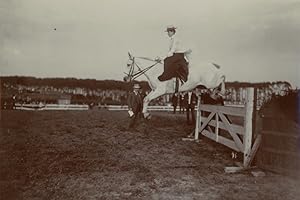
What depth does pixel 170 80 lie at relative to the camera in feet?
11.7

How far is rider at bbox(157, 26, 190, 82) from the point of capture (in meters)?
2.61

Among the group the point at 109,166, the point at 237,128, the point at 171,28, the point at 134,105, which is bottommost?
the point at 109,166

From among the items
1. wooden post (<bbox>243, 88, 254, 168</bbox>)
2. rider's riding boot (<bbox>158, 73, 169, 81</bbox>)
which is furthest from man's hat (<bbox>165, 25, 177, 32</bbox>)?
rider's riding boot (<bbox>158, 73, 169, 81</bbox>)

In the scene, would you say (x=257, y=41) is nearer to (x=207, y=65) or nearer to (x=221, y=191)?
(x=207, y=65)

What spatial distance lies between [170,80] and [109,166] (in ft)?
4.04

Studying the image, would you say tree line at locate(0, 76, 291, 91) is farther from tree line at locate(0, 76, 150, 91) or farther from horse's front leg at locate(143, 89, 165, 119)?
horse's front leg at locate(143, 89, 165, 119)

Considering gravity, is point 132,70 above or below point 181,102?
above

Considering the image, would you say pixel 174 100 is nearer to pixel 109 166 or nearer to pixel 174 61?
pixel 174 61

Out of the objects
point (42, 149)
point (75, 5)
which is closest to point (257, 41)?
point (75, 5)

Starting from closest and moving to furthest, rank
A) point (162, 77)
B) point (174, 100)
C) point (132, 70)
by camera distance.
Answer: point (132, 70), point (162, 77), point (174, 100)

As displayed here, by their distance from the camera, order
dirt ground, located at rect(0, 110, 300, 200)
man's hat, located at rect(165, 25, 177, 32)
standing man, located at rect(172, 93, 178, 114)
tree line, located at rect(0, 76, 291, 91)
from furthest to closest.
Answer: standing man, located at rect(172, 93, 178, 114) < tree line, located at rect(0, 76, 291, 91) < man's hat, located at rect(165, 25, 177, 32) < dirt ground, located at rect(0, 110, 300, 200)

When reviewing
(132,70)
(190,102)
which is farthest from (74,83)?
(190,102)

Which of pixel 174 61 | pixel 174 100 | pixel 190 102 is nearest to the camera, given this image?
pixel 174 61

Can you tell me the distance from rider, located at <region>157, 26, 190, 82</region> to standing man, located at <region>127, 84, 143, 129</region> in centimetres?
36
